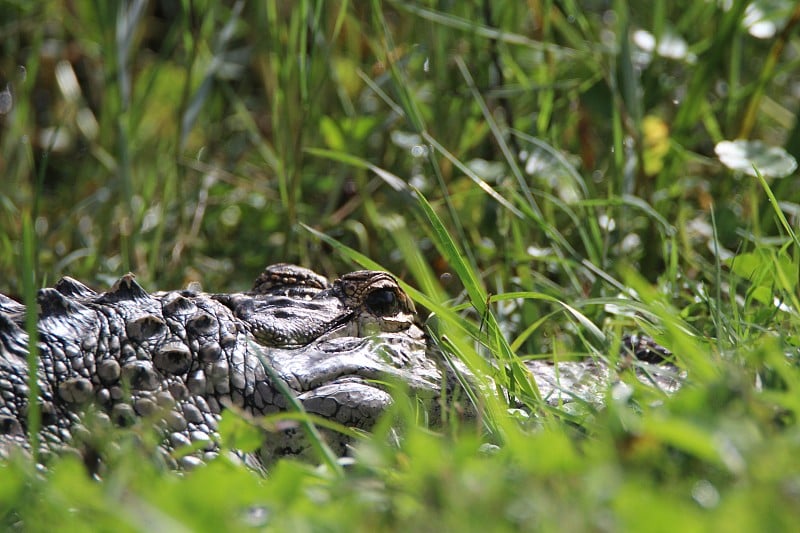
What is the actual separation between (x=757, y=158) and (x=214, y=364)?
1829 millimetres

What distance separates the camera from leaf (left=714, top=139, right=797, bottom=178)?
2.91 metres

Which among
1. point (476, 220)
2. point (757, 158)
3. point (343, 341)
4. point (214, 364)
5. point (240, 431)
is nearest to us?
point (240, 431)

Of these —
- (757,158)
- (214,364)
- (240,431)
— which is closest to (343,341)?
(214,364)

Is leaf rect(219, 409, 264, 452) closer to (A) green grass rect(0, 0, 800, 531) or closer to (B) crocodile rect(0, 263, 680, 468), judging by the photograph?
(A) green grass rect(0, 0, 800, 531)

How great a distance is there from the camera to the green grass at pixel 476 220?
130 cm

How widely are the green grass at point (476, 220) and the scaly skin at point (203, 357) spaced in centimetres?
14

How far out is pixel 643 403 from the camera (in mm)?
1788

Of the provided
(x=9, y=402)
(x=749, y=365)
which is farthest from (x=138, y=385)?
(x=749, y=365)

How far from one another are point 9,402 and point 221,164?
2.67 metres

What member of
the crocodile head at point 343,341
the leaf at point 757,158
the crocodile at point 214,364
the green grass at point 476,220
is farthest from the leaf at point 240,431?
the leaf at point 757,158

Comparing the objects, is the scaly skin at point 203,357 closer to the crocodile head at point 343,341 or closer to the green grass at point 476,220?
the crocodile head at point 343,341

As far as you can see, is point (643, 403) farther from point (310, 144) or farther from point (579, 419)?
point (310, 144)

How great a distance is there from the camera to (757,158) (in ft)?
9.86

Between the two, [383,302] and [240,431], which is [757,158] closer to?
[383,302]
